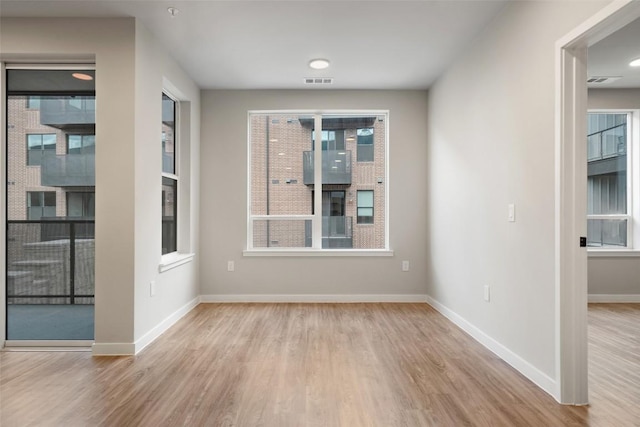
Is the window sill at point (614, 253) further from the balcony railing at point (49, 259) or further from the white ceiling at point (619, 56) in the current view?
the balcony railing at point (49, 259)

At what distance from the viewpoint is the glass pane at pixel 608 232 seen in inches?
185

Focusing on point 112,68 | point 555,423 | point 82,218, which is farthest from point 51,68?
point 555,423

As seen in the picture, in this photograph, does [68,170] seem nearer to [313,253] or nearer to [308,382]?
[308,382]

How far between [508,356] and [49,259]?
3.74 m

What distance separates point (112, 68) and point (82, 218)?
49.3 inches

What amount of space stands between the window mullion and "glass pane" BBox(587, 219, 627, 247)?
140 inches

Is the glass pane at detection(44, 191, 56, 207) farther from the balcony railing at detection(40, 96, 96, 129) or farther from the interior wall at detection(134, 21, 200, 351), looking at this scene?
the interior wall at detection(134, 21, 200, 351)

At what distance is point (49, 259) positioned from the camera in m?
3.02

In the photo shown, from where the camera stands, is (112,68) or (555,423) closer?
(555,423)

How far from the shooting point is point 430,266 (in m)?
4.50

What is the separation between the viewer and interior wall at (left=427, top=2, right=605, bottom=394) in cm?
222

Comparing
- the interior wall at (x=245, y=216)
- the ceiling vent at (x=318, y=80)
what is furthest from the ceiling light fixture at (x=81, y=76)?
the ceiling vent at (x=318, y=80)

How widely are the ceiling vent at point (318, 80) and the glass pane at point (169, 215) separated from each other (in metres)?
1.94

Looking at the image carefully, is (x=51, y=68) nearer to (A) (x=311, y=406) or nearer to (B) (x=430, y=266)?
(A) (x=311, y=406)
